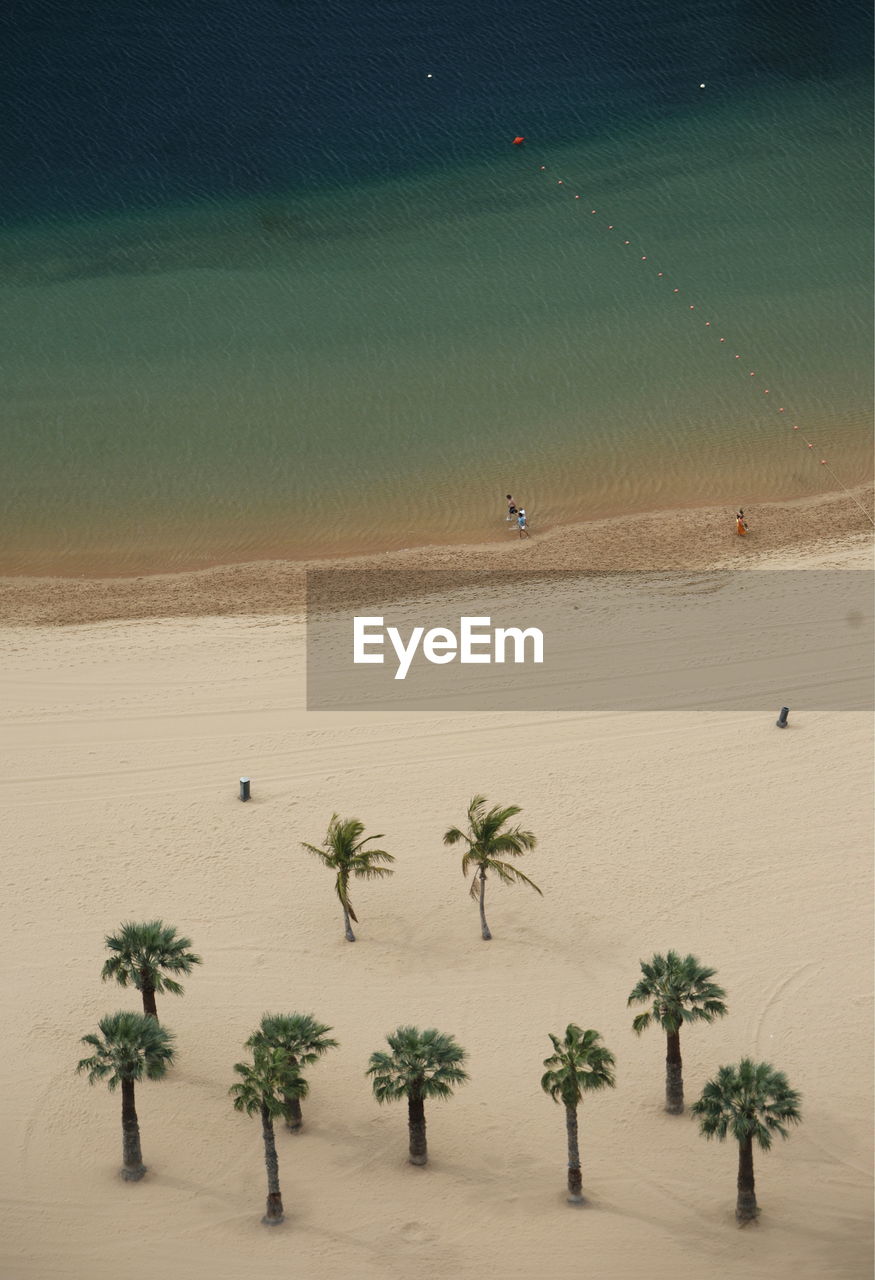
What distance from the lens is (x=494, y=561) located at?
2336 inches

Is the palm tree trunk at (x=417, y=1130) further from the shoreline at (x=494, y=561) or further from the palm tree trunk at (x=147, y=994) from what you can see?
the shoreline at (x=494, y=561)

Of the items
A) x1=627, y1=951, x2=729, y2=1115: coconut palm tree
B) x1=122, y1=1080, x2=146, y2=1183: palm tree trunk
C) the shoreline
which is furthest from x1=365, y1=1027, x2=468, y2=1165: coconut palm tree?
the shoreline

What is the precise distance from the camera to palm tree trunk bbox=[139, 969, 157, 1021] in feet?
126

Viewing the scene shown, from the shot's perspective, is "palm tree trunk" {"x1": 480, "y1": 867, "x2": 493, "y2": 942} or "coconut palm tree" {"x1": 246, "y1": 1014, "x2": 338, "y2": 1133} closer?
"coconut palm tree" {"x1": 246, "y1": 1014, "x2": 338, "y2": 1133}

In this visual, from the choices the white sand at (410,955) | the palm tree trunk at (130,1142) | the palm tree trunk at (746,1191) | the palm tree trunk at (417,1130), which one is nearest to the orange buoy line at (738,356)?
the white sand at (410,955)

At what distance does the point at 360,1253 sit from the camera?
34.3 metres

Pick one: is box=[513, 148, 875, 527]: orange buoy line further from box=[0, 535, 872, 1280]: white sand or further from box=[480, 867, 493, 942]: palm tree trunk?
box=[480, 867, 493, 942]: palm tree trunk

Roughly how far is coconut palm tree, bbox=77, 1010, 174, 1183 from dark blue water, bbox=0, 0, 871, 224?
50505 mm

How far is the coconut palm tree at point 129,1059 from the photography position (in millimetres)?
35344

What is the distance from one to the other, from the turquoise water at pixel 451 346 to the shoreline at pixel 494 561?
3.75ft

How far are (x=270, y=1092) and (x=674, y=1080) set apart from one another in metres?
8.75

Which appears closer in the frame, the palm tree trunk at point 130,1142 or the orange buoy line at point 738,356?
the palm tree trunk at point 130,1142

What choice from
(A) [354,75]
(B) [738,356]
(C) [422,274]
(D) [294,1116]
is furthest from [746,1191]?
(A) [354,75]

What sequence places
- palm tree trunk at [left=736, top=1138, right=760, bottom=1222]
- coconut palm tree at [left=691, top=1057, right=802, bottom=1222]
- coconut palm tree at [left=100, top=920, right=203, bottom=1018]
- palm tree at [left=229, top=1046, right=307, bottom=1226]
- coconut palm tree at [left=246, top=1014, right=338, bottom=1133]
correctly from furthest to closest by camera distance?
coconut palm tree at [left=100, top=920, right=203, bottom=1018] < coconut palm tree at [left=246, top=1014, right=338, bottom=1133] < palm tree trunk at [left=736, top=1138, right=760, bottom=1222] < palm tree at [left=229, top=1046, right=307, bottom=1226] < coconut palm tree at [left=691, top=1057, right=802, bottom=1222]
